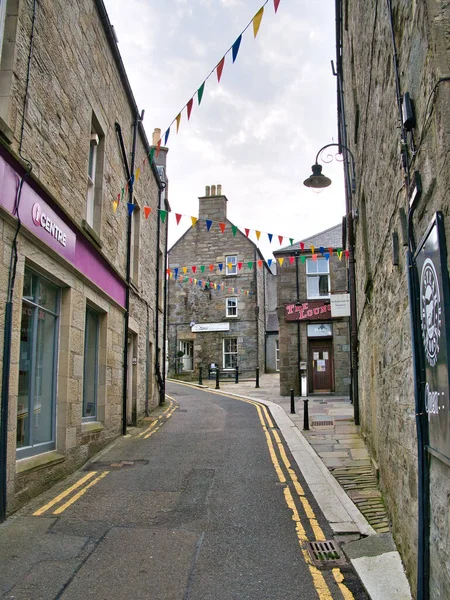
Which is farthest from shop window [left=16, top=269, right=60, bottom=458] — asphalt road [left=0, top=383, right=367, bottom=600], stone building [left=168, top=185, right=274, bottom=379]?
stone building [left=168, top=185, right=274, bottom=379]

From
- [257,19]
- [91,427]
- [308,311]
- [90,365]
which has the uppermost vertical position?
[257,19]

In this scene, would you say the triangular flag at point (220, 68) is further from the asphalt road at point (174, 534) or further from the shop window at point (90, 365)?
the asphalt road at point (174, 534)

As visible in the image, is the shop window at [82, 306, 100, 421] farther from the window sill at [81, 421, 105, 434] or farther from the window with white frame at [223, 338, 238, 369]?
the window with white frame at [223, 338, 238, 369]

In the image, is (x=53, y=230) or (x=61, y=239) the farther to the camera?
(x=61, y=239)

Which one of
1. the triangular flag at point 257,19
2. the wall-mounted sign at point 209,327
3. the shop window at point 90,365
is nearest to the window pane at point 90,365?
the shop window at point 90,365

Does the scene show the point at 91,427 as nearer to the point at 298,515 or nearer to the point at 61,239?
the point at 61,239

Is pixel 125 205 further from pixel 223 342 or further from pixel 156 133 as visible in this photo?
pixel 223 342

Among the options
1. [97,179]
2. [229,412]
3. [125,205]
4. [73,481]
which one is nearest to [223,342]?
[229,412]

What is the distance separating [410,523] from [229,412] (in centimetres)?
1112

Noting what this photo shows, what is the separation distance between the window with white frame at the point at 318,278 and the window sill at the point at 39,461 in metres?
15.2

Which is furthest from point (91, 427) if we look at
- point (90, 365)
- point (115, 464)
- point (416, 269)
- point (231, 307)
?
point (231, 307)

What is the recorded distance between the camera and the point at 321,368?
2080 centimetres

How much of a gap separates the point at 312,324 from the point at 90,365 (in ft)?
41.4

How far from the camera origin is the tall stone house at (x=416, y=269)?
2.74 m
